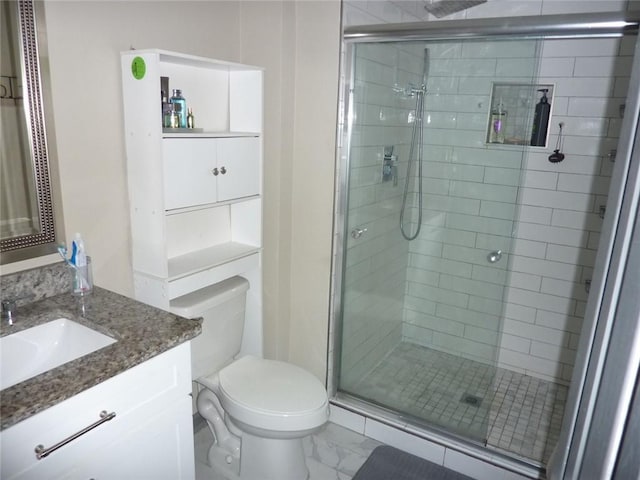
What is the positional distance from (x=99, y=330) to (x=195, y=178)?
0.66 meters

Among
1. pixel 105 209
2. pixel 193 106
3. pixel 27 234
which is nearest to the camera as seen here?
pixel 27 234

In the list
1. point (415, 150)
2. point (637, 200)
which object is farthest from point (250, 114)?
point (637, 200)

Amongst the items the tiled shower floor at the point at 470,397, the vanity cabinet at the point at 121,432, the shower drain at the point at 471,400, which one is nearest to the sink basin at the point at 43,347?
the vanity cabinet at the point at 121,432

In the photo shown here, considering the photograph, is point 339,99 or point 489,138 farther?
point 489,138

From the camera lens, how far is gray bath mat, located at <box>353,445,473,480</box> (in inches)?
85.0

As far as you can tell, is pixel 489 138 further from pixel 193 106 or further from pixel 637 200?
pixel 637 200

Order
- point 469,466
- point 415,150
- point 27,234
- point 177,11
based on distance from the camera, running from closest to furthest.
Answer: point 27,234
point 177,11
point 469,466
point 415,150

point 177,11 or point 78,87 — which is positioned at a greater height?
point 177,11

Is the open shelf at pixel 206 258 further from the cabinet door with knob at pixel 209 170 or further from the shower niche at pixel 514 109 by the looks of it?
the shower niche at pixel 514 109

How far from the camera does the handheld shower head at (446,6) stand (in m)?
2.57

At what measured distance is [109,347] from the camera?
133 cm

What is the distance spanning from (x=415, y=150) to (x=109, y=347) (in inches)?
73.8

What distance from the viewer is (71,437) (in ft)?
3.85

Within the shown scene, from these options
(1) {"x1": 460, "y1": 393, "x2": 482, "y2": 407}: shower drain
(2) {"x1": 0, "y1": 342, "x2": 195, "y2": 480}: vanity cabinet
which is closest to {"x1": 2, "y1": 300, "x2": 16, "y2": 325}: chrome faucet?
(2) {"x1": 0, "y1": 342, "x2": 195, "y2": 480}: vanity cabinet
